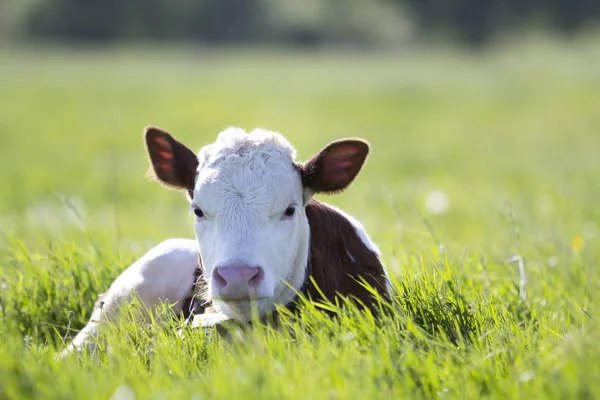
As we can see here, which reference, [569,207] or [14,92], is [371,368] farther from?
[14,92]

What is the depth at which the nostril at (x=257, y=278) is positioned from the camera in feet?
14.6

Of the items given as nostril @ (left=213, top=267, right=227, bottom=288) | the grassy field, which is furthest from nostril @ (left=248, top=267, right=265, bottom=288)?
the grassy field

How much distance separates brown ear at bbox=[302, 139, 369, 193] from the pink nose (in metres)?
0.94

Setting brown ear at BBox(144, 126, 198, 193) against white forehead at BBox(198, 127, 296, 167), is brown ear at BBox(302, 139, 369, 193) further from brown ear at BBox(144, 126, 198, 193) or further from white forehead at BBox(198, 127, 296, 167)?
brown ear at BBox(144, 126, 198, 193)

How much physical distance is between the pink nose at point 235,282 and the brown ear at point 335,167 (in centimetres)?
94

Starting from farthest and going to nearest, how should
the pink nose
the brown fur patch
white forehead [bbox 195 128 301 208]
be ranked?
the brown fur patch < white forehead [bbox 195 128 301 208] < the pink nose

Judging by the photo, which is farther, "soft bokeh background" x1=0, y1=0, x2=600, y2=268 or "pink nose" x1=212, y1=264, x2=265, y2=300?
"soft bokeh background" x1=0, y1=0, x2=600, y2=268

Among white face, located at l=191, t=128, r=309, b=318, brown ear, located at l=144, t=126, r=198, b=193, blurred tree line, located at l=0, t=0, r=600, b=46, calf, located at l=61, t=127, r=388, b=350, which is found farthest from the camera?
blurred tree line, located at l=0, t=0, r=600, b=46

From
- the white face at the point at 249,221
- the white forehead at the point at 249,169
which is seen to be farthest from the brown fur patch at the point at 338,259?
the white forehead at the point at 249,169

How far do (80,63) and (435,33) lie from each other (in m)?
25.8

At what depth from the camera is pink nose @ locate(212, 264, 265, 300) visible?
172 inches

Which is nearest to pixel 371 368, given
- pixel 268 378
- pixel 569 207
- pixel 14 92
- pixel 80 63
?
pixel 268 378

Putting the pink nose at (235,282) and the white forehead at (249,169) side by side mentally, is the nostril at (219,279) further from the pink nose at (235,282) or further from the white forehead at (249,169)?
the white forehead at (249,169)

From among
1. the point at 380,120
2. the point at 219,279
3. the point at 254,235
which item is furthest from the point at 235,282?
the point at 380,120
